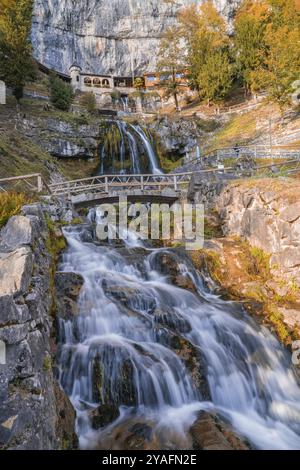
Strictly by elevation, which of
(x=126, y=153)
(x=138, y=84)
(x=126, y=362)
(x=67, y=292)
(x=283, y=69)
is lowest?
(x=126, y=362)

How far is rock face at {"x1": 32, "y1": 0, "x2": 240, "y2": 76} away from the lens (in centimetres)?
5744

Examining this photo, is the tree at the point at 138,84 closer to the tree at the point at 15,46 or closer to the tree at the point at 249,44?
the tree at the point at 249,44

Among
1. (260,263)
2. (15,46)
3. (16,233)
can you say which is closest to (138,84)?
(15,46)

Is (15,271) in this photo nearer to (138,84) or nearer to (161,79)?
(161,79)

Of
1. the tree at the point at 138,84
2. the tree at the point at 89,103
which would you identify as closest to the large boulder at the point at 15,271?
the tree at the point at 89,103

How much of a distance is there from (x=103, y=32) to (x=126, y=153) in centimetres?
4001

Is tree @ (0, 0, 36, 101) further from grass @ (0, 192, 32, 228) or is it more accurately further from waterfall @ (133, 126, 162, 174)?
grass @ (0, 192, 32, 228)

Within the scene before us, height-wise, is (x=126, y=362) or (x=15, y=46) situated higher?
(x=15, y=46)

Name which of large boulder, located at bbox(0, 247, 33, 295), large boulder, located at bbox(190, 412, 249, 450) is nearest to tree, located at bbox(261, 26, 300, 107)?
large boulder, located at bbox(190, 412, 249, 450)

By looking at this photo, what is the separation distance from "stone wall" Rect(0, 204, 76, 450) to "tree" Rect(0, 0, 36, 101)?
3357 cm

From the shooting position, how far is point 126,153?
111ft

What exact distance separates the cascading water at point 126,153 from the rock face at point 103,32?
1264 inches

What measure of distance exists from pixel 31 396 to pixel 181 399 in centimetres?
381
